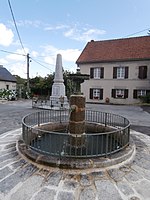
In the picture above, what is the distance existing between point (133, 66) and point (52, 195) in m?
21.1

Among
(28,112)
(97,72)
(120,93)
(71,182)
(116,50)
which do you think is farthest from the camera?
(97,72)

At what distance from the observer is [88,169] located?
4.23 meters

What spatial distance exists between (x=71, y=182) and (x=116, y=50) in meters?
22.6

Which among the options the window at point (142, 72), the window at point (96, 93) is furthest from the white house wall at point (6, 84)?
the window at point (142, 72)

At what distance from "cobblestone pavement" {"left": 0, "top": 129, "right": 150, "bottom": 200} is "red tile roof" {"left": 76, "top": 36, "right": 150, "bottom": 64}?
64.4 ft

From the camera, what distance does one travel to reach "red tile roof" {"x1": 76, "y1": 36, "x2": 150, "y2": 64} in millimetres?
22250

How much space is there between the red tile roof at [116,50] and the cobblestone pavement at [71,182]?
19.6 metres

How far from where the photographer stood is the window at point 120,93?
22.8m

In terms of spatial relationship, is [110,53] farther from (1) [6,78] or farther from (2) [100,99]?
(1) [6,78]

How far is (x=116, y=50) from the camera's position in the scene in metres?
24.0

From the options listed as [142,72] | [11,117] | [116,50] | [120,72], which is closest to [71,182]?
[11,117]

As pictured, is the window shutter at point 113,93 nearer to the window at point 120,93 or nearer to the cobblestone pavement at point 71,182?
the window at point 120,93

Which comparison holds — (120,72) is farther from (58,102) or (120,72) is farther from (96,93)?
(58,102)

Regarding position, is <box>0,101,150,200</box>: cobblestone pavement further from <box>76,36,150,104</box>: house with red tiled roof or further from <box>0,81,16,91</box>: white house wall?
<box>0,81,16,91</box>: white house wall
